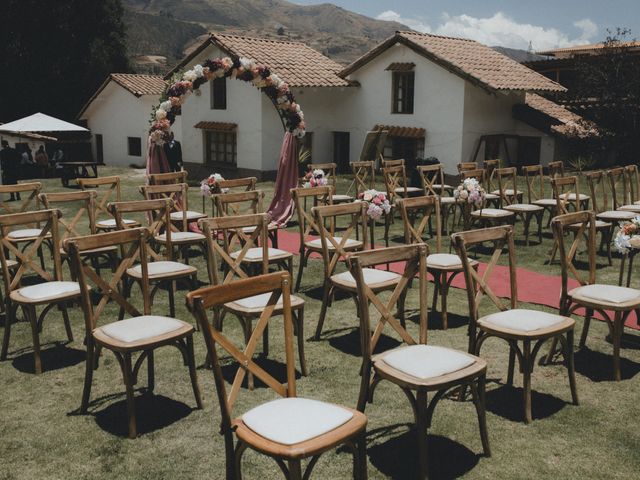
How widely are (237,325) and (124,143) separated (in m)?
25.2

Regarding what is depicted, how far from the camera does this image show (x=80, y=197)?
7324 mm

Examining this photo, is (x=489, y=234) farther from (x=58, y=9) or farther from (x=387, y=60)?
(x=58, y=9)

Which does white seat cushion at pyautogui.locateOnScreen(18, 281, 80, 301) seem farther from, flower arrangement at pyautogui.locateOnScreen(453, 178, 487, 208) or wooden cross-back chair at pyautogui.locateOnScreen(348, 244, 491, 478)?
flower arrangement at pyautogui.locateOnScreen(453, 178, 487, 208)

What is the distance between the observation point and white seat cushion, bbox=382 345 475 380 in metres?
3.54

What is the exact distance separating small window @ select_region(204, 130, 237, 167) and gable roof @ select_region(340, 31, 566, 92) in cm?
469

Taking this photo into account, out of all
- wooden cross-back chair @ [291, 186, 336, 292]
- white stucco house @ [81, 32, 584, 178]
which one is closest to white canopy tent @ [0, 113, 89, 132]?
white stucco house @ [81, 32, 584, 178]

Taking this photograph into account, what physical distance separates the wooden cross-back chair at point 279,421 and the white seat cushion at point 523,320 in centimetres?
160

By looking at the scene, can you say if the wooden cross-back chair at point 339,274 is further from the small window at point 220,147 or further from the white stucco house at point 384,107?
the small window at point 220,147

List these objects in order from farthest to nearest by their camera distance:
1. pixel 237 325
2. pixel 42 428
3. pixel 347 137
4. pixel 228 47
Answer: pixel 347 137, pixel 228 47, pixel 237 325, pixel 42 428

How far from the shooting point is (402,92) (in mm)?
21984

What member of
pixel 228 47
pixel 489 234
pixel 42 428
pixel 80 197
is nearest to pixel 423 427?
pixel 489 234

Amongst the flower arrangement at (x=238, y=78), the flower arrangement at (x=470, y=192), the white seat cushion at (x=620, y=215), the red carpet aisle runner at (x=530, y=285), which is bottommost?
the red carpet aisle runner at (x=530, y=285)

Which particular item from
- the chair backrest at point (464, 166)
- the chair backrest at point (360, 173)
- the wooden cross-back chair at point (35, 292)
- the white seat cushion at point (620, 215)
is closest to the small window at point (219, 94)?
the chair backrest at point (360, 173)

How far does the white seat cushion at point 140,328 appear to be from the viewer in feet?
13.6
